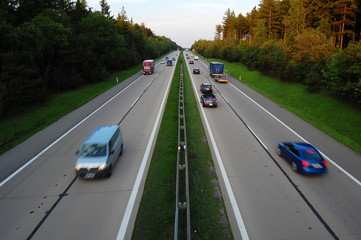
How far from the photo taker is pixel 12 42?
23.4 m

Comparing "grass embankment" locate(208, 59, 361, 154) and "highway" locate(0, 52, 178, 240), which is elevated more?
"grass embankment" locate(208, 59, 361, 154)

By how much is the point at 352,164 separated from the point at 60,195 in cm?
1435

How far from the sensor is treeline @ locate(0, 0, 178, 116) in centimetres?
2208

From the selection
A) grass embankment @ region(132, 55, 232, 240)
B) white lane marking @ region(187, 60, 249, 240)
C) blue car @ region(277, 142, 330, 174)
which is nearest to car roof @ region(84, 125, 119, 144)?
grass embankment @ region(132, 55, 232, 240)

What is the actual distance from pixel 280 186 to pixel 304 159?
76.9 inches

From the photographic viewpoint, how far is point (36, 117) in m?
20.8

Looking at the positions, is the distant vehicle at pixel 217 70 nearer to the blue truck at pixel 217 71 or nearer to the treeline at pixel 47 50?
the blue truck at pixel 217 71

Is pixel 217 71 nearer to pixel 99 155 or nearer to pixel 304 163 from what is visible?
pixel 304 163

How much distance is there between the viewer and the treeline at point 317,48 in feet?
73.4

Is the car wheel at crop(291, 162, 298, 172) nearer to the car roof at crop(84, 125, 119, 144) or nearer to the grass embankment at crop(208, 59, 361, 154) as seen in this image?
the grass embankment at crop(208, 59, 361, 154)

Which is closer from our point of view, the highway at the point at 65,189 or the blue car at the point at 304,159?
the highway at the point at 65,189

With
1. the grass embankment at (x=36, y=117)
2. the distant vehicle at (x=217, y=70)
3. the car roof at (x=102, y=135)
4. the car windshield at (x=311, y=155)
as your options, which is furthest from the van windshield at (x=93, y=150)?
the distant vehicle at (x=217, y=70)

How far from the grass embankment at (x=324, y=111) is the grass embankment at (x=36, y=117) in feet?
70.2

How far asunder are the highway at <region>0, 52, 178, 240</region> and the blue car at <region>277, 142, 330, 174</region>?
743 centimetres
